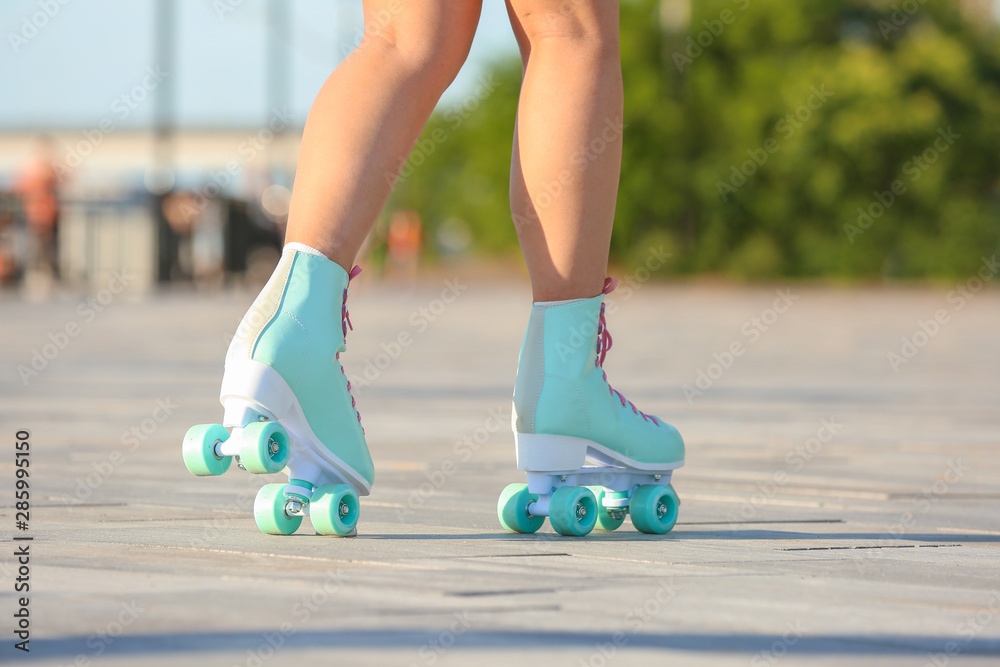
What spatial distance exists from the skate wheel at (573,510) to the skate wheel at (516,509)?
0.06m

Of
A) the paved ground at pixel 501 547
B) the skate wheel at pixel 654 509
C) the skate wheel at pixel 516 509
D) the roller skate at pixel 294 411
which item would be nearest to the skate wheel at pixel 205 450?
the roller skate at pixel 294 411

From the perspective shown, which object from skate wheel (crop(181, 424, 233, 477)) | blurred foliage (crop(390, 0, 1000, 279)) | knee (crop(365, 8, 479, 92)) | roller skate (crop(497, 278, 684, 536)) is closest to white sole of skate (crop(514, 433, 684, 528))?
roller skate (crop(497, 278, 684, 536))

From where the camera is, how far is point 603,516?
3.31m

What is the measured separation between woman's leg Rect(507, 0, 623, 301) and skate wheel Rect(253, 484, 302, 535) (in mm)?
659

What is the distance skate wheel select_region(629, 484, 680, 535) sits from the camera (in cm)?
319

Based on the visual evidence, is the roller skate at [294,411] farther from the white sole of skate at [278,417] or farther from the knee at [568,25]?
the knee at [568,25]

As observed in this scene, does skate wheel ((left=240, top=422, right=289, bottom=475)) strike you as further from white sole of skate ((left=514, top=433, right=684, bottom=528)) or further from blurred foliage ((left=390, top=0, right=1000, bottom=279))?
blurred foliage ((left=390, top=0, right=1000, bottom=279))

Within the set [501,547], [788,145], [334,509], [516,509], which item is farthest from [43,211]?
[788,145]

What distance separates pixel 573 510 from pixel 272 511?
0.57 metres

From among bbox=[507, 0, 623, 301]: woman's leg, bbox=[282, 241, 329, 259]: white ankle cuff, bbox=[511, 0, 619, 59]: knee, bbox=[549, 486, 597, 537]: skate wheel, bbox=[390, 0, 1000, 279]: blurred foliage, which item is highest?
bbox=[511, 0, 619, 59]: knee

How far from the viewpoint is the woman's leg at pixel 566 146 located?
3186 millimetres

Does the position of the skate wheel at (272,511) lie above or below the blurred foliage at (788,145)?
above

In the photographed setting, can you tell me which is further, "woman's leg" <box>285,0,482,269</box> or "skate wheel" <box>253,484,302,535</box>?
"woman's leg" <box>285,0,482,269</box>

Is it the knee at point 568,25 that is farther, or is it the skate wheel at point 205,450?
the knee at point 568,25
